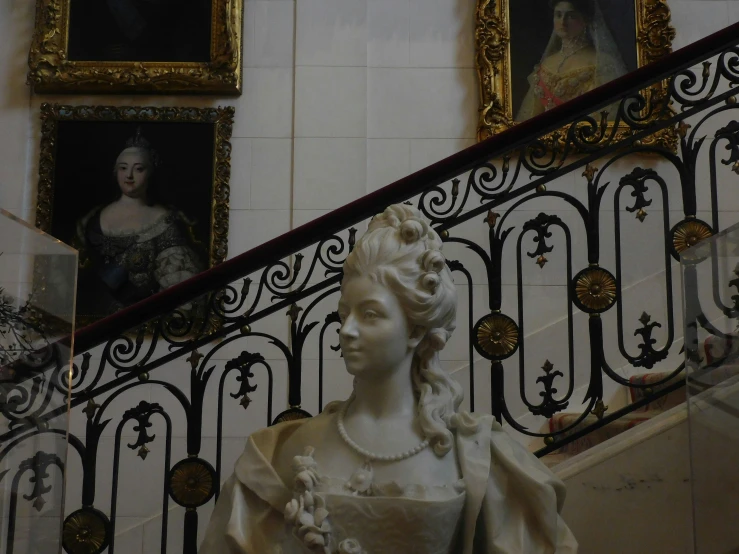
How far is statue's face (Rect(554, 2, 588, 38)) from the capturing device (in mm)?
7016

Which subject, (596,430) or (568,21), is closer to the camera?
(596,430)

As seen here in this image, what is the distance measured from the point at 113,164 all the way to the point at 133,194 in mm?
247

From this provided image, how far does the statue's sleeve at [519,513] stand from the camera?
269 cm

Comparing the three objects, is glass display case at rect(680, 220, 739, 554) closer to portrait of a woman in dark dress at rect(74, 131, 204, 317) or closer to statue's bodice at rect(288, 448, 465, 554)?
statue's bodice at rect(288, 448, 465, 554)

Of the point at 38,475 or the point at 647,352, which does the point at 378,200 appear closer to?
the point at 647,352

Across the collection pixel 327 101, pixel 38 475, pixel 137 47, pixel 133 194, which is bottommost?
pixel 38 475

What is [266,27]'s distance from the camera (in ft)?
22.8

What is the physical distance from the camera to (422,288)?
278 cm

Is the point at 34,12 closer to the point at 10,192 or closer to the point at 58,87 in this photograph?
the point at 58,87

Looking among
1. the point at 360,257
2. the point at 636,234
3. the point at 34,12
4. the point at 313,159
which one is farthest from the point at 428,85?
the point at 360,257

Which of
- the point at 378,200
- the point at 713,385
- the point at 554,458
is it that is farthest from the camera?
the point at 554,458

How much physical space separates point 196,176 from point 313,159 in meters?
0.79

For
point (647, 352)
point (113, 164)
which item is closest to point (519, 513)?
point (647, 352)

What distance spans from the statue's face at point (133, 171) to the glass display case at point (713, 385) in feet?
14.5
